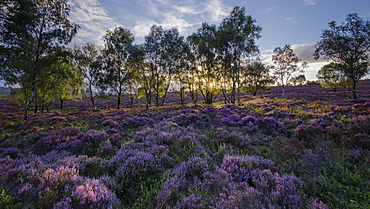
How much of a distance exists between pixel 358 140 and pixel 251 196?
694 centimetres

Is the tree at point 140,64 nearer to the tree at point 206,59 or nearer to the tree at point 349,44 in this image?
the tree at point 206,59

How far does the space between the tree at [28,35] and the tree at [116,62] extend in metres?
9.79

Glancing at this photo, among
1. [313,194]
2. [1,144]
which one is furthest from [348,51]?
[1,144]

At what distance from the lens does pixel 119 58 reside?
3108 cm

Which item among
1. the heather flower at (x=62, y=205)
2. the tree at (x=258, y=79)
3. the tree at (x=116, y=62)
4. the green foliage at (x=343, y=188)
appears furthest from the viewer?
the tree at (x=258, y=79)

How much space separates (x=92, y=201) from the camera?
2859 mm

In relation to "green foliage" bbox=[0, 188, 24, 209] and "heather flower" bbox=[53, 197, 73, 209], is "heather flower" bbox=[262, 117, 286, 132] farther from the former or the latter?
"green foliage" bbox=[0, 188, 24, 209]

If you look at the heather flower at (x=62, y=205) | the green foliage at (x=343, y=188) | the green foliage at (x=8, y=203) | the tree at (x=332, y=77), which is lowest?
the green foliage at (x=343, y=188)

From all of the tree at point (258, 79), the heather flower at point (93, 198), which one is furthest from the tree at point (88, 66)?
the tree at point (258, 79)

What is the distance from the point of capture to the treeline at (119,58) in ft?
46.4

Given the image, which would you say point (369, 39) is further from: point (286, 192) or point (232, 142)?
point (286, 192)

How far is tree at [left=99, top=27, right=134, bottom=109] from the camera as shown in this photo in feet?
99.8

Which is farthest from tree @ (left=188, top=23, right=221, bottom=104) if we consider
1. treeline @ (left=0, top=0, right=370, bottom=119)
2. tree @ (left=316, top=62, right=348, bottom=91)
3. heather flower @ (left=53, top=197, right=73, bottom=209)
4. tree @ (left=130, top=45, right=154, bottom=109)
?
tree @ (left=316, top=62, right=348, bottom=91)

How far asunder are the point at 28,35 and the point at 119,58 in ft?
59.4
